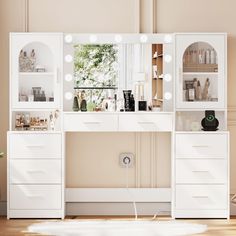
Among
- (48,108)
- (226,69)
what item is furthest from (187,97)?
(48,108)

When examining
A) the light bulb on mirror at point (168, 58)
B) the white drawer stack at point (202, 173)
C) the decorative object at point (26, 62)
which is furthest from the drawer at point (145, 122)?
the decorative object at point (26, 62)

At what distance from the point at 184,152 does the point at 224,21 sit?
130 centimetres

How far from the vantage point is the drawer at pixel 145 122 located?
17.8 feet

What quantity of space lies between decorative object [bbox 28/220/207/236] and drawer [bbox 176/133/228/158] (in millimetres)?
618

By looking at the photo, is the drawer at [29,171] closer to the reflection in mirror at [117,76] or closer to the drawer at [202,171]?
the reflection in mirror at [117,76]

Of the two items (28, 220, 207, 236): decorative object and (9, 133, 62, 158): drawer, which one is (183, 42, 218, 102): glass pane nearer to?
(28, 220, 207, 236): decorative object

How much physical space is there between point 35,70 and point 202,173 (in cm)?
177

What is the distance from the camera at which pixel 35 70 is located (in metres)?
5.57

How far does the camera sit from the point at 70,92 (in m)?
5.68

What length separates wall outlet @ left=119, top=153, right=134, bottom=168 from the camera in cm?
569

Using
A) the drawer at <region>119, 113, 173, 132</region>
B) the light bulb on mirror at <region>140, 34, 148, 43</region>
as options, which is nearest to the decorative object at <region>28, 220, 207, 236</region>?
the drawer at <region>119, 113, 173, 132</region>

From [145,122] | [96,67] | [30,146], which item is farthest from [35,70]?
[145,122]

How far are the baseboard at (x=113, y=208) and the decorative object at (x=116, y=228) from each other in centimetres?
29

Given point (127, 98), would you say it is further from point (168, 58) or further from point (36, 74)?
point (36, 74)
